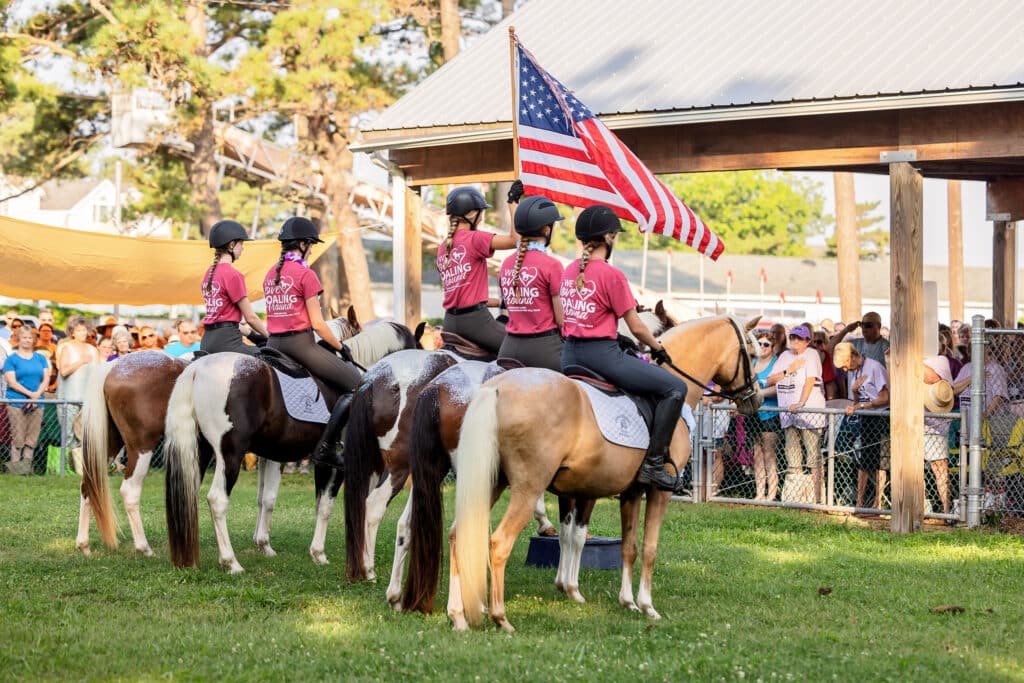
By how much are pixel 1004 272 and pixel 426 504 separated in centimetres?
1269

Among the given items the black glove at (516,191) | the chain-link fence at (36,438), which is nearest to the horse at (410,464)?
the black glove at (516,191)

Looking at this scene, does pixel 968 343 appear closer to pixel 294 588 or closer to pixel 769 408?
pixel 769 408

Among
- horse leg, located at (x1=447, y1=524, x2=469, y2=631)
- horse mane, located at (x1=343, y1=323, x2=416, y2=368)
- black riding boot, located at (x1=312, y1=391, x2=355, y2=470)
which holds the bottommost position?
horse leg, located at (x1=447, y1=524, x2=469, y2=631)

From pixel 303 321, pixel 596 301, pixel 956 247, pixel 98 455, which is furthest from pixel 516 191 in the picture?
pixel 956 247

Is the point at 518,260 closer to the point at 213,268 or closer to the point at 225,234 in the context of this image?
the point at 225,234

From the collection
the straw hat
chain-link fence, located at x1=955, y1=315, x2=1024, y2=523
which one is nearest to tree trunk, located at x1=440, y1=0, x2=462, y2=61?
Result: the straw hat

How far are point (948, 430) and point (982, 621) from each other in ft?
18.2

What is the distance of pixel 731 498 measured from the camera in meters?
15.7

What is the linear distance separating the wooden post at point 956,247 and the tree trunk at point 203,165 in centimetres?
A: 1741

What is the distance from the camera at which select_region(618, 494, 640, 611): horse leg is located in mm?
8953

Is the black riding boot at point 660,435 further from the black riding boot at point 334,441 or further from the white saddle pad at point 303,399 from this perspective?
the white saddle pad at point 303,399

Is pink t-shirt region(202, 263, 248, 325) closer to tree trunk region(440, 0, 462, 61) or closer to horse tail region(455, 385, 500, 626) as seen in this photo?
horse tail region(455, 385, 500, 626)

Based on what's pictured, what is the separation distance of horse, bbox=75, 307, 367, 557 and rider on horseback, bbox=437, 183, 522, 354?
1.56 m

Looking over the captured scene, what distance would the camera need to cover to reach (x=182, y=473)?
33.8ft
